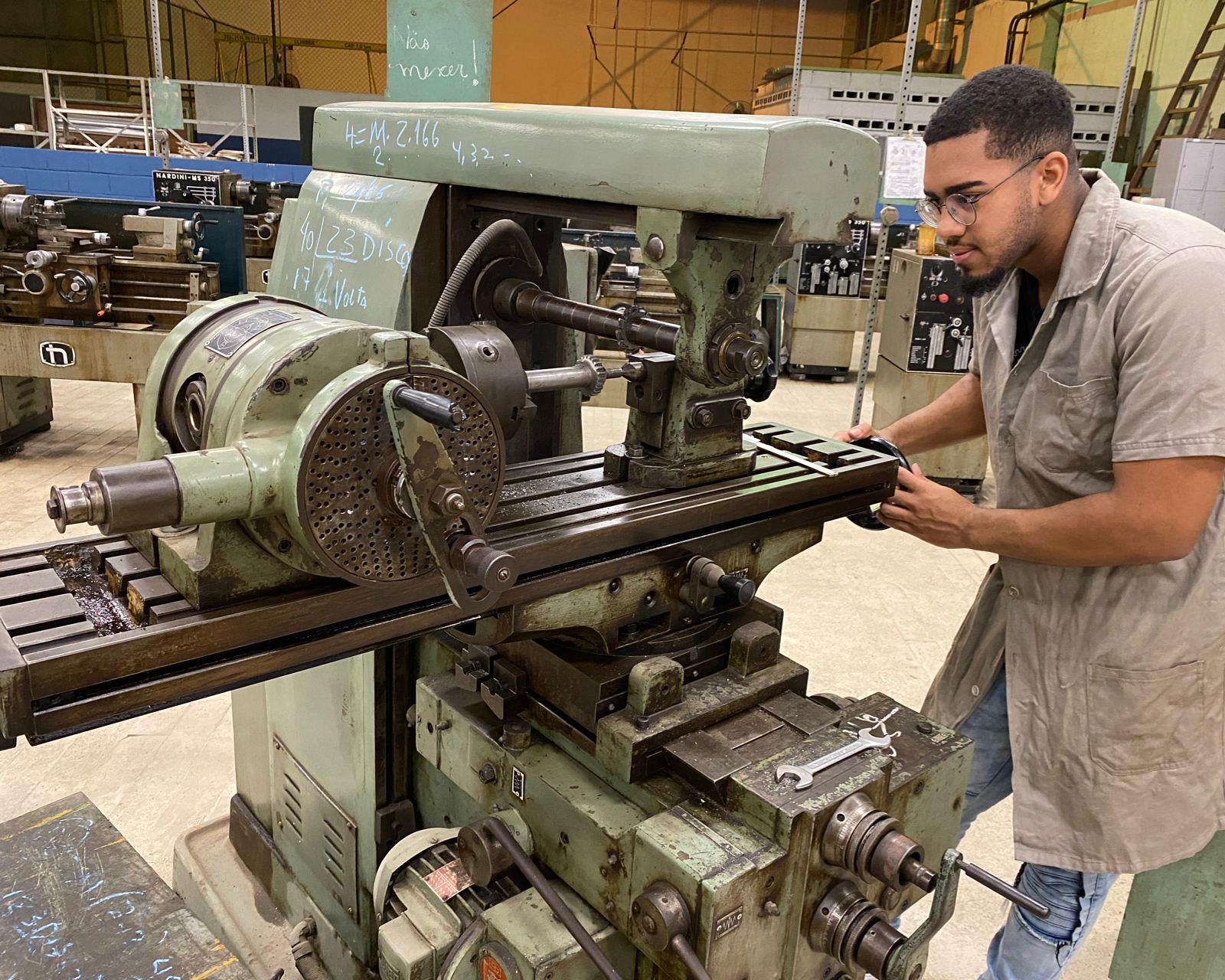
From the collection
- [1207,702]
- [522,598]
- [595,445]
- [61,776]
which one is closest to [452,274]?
[522,598]

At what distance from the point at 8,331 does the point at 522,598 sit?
3.47 m

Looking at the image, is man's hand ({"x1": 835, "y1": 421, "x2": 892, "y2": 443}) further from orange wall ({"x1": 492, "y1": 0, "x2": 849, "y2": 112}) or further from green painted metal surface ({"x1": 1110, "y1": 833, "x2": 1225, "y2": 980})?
orange wall ({"x1": 492, "y1": 0, "x2": 849, "y2": 112})

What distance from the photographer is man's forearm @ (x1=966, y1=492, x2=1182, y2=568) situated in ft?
3.63

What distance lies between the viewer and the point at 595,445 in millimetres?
4199

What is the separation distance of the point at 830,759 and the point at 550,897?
1.00 feet

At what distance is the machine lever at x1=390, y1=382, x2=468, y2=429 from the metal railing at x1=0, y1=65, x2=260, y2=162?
5999mm

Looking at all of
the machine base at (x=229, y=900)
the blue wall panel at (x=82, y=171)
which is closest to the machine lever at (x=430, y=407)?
the machine base at (x=229, y=900)

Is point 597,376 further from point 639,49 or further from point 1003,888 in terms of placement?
point 639,49

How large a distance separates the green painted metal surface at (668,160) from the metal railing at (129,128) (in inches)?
218

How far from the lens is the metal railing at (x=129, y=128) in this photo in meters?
6.71

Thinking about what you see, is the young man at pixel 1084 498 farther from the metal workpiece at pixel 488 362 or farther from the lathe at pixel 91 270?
the lathe at pixel 91 270

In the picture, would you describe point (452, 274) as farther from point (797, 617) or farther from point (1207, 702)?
point (797, 617)

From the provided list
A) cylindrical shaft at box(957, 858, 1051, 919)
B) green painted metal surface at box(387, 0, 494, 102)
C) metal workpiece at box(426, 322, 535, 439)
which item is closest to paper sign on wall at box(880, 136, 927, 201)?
green painted metal surface at box(387, 0, 494, 102)

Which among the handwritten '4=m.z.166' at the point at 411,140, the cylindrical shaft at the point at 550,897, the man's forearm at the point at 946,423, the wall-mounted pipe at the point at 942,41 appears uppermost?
the wall-mounted pipe at the point at 942,41
